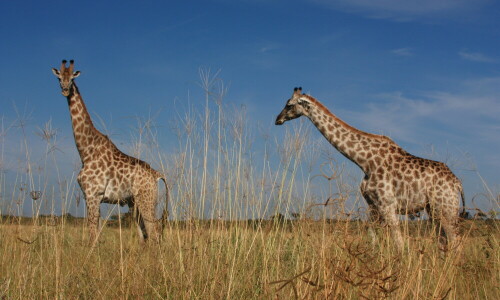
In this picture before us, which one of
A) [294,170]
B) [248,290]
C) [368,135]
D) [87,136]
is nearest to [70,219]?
[87,136]

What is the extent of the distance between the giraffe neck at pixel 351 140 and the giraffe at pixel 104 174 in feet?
9.84

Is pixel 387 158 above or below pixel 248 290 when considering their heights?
above

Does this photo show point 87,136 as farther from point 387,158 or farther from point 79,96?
point 387,158

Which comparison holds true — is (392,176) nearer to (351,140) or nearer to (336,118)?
(351,140)

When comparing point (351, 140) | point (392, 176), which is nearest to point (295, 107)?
point (351, 140)

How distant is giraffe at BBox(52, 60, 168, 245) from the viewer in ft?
28.5

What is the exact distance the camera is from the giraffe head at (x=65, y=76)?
30.1 ft

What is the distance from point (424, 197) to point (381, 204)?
71cm

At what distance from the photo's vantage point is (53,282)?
183 inches

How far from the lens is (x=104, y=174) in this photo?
8922 mm

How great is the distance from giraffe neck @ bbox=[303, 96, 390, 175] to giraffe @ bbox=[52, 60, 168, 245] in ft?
9.84

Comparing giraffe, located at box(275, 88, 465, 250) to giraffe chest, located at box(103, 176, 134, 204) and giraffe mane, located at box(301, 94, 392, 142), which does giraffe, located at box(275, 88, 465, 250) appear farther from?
giraffe chest, located at box(103, 176, 134, 204)

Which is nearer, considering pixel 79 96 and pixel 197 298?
pixel 197 298

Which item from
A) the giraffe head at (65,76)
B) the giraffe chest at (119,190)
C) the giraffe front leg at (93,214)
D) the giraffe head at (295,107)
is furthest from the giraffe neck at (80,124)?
the giraffe head at (295,107)
